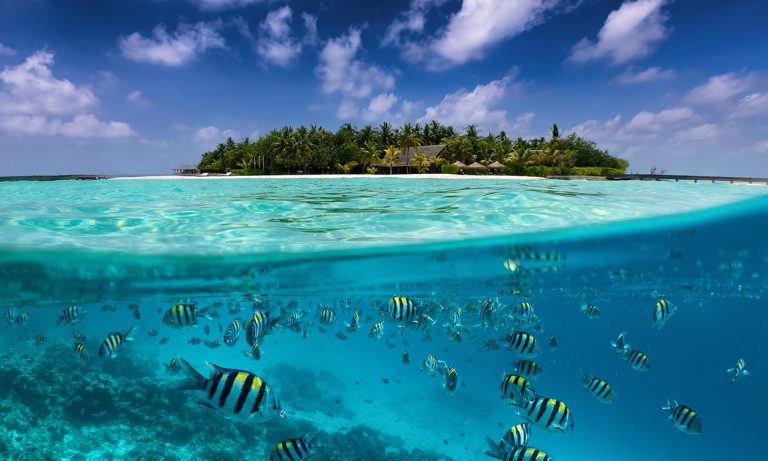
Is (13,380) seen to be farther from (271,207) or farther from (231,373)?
(231,373)

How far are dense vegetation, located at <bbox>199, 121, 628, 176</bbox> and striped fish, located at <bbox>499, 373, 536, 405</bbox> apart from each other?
207 feet

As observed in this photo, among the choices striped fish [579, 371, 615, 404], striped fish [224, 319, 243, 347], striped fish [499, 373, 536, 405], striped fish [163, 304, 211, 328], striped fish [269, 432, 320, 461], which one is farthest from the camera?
striped fish [224, 319, 243, 347]

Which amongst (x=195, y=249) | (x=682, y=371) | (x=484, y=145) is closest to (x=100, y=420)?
(x=195, y=249)

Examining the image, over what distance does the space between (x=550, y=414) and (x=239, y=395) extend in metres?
3.47

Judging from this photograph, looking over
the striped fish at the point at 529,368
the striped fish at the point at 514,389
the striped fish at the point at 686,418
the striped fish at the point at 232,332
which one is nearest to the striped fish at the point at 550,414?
the striped fish at the point at 514,389

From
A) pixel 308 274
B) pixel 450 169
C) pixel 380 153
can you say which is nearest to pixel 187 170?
pixel 380 153

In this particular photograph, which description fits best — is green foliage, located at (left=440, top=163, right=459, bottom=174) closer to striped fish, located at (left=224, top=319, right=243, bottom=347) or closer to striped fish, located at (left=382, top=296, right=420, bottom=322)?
striped fish, located at (left=224, top=319, right=243, bottom=347)

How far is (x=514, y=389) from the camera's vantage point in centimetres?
581

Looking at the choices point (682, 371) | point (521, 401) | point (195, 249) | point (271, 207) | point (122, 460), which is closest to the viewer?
point (521, 401)

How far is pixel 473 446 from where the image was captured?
16922 millimetres

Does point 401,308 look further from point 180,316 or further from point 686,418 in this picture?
point 686,418

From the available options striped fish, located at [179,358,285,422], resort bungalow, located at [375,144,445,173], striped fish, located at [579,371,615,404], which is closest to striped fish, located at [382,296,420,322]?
striped fish, located at [579,371,615,404]

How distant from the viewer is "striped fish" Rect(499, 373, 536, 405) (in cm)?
566

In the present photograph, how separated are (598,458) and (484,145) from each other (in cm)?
6312
